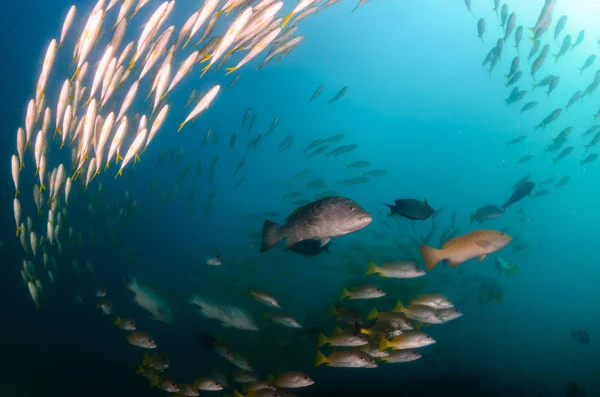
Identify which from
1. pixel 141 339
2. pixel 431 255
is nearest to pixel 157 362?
pixel 141 339

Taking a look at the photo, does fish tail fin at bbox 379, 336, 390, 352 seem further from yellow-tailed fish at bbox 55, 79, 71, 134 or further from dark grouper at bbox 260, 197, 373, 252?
yellow-tailed fish at bbox 55, 79, 71, 134

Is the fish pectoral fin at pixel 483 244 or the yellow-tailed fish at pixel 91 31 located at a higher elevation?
the yellow-tailed fish at pixel 91 31

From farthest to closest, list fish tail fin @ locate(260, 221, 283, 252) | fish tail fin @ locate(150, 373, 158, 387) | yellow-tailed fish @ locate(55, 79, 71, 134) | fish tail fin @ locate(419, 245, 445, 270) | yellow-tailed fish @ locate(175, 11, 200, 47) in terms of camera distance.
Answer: fish tail fin @ locate(150, 373, 158, 387) → yellow-tailed fish @ locate(55, 79, 71, 134) → fish tail fin @ locate(419, 245, 445, 270) → yellow-tailed fish @ locate(175, 11, 200, 47) → fish tail fin @ locate(260, 221, 283, 252)

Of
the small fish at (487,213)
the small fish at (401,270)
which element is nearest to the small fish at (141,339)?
the small fish at (401,270)

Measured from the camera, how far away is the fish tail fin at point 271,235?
3.33 meters

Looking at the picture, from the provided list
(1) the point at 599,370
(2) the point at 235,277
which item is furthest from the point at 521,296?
(2) the point at 235,277

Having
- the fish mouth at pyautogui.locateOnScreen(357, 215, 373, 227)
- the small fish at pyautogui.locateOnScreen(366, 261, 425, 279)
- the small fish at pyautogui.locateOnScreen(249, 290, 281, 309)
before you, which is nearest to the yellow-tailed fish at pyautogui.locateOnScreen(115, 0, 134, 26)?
the fish mouth at pyautogui.locateOnScreen(357, 215, 373, 227)

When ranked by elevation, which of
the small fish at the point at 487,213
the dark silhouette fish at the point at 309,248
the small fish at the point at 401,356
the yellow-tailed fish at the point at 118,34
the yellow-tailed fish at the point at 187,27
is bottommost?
the small fish at the point at 401,356

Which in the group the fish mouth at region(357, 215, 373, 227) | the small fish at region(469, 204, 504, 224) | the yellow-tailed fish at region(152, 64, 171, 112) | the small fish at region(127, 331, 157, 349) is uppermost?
the yellow-tailed fish at region(152, 64, 171, 112)

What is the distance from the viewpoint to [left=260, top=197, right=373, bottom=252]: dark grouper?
2754 mm

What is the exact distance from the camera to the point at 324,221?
2900 mm

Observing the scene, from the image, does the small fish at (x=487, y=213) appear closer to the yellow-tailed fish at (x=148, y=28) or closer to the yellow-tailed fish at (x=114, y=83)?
the yellow-tailed fish at (x=148, y=28)

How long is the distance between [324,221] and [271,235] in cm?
72

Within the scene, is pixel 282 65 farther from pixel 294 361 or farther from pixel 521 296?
pixel 294 361
